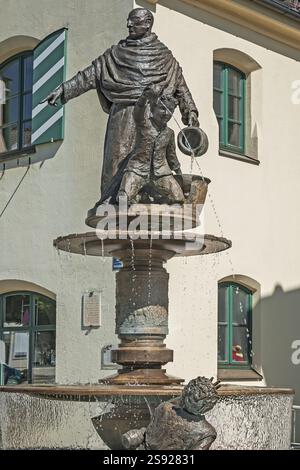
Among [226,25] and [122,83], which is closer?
[122,83]

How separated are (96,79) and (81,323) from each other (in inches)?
182

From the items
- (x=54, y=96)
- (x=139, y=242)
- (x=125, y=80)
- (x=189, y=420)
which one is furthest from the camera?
(x=54, y=96)

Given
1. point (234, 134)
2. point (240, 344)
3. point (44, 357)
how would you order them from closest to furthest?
point (44, 357) → point (240, 344) → point (234, 134)

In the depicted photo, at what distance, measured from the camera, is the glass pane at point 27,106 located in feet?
44.0

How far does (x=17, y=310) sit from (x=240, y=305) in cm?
296

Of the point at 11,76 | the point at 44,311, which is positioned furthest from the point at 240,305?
the point at 11,76

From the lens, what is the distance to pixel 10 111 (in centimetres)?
1377

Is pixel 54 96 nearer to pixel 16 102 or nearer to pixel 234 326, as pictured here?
pixel 16 102

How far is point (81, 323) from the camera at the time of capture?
11.9 m

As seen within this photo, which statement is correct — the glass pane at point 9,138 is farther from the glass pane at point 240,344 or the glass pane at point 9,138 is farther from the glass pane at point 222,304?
the glass pane at point 240,344

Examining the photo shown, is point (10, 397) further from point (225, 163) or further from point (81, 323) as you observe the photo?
point (225, 163)

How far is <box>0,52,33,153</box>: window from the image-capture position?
1343 centimetres
